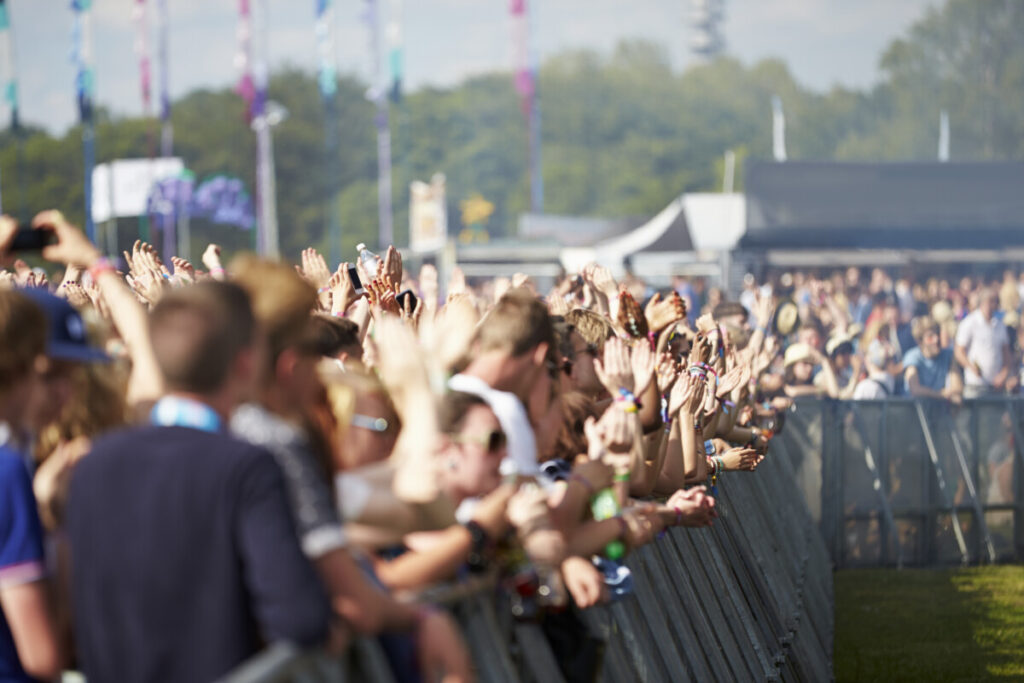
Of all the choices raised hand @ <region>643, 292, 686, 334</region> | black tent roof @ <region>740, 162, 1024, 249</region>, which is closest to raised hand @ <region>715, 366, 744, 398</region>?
raised hand @ <region>643, 292, 686, 334</region>

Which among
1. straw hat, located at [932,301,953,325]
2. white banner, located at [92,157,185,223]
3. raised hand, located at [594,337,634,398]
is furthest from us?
white banner, located at [92,157,185,223]

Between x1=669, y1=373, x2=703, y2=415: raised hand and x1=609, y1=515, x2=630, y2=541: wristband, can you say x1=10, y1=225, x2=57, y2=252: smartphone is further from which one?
x1=669, y1=373, x2=703, y2=415: raised hand

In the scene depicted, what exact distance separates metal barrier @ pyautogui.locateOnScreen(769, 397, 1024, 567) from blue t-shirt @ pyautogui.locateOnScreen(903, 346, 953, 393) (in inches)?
68.0

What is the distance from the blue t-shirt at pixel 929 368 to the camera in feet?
59.9

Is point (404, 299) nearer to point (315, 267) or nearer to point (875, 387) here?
point (315, 267)

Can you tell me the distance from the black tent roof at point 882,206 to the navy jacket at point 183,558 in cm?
2749

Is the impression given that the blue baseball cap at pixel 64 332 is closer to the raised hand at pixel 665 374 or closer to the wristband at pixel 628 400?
the wristband at pixel 628 400

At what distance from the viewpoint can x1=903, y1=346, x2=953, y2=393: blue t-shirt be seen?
59.9ft

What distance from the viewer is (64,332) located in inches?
153

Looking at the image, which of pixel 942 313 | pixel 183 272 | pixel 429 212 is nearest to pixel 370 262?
pixel 183 272

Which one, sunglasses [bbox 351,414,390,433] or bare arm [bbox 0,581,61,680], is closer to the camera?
bare arm [bbox 0,581,61,680]

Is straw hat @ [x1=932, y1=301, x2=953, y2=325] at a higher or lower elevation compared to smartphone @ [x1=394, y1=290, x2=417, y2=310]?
lower

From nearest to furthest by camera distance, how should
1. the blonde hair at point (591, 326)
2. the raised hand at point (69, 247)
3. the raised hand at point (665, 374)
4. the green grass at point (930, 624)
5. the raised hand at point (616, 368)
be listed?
the raised hand at point (69, 247), the raised hand at point (616, 368), the raised hand at point (665, 374), the blonde hair at point (591, 326), the green grass at point (930, 624)

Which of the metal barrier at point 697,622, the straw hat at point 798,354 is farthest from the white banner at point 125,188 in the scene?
the metal barrier at point 697,622
